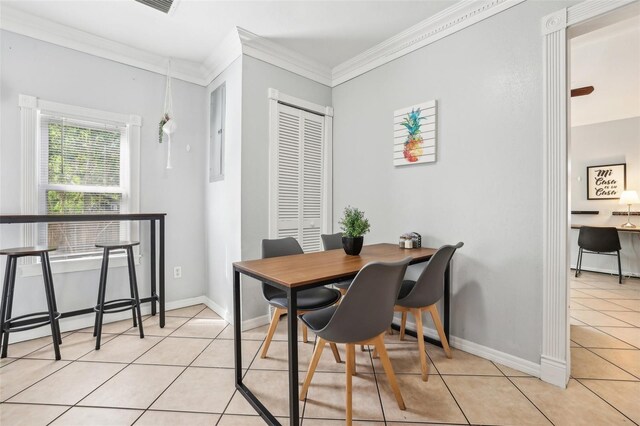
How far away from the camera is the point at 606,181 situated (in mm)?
5039

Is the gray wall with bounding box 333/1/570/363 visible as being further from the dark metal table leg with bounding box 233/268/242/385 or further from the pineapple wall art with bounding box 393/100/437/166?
the dark metal table leg with bounding box 233/268/242/385

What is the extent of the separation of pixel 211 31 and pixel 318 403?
10.2 feet

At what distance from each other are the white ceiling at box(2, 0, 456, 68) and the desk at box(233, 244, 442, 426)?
1.99 m

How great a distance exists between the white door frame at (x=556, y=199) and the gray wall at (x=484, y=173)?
0.06 metres

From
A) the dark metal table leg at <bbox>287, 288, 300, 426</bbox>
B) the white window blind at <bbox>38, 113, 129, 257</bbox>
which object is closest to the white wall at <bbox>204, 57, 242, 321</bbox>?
the white window blind at <bbox>38, 113, 129, 257</bbox>

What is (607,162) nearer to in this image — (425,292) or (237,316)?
(425,292)

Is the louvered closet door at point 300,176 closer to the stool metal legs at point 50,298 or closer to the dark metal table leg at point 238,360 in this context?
the dark metal table leg at point 238,360

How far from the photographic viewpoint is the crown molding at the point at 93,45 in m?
2.41

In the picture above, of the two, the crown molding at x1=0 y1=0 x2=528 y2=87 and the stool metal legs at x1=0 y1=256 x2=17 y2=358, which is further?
the crown molding at x1=0 y1=0 x2=528 y2=87

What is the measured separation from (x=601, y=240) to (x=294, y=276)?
5401mm

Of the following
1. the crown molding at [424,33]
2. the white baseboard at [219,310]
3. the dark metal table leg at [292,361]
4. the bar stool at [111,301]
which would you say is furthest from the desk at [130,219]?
the crown molding at [424,33]

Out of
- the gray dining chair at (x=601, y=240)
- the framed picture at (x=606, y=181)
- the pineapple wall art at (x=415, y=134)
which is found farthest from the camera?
the framed picture at (x=606, y=181)

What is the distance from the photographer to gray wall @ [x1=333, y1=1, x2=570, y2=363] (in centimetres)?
203

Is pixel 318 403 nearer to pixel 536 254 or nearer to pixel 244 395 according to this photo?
pixel 244 395
